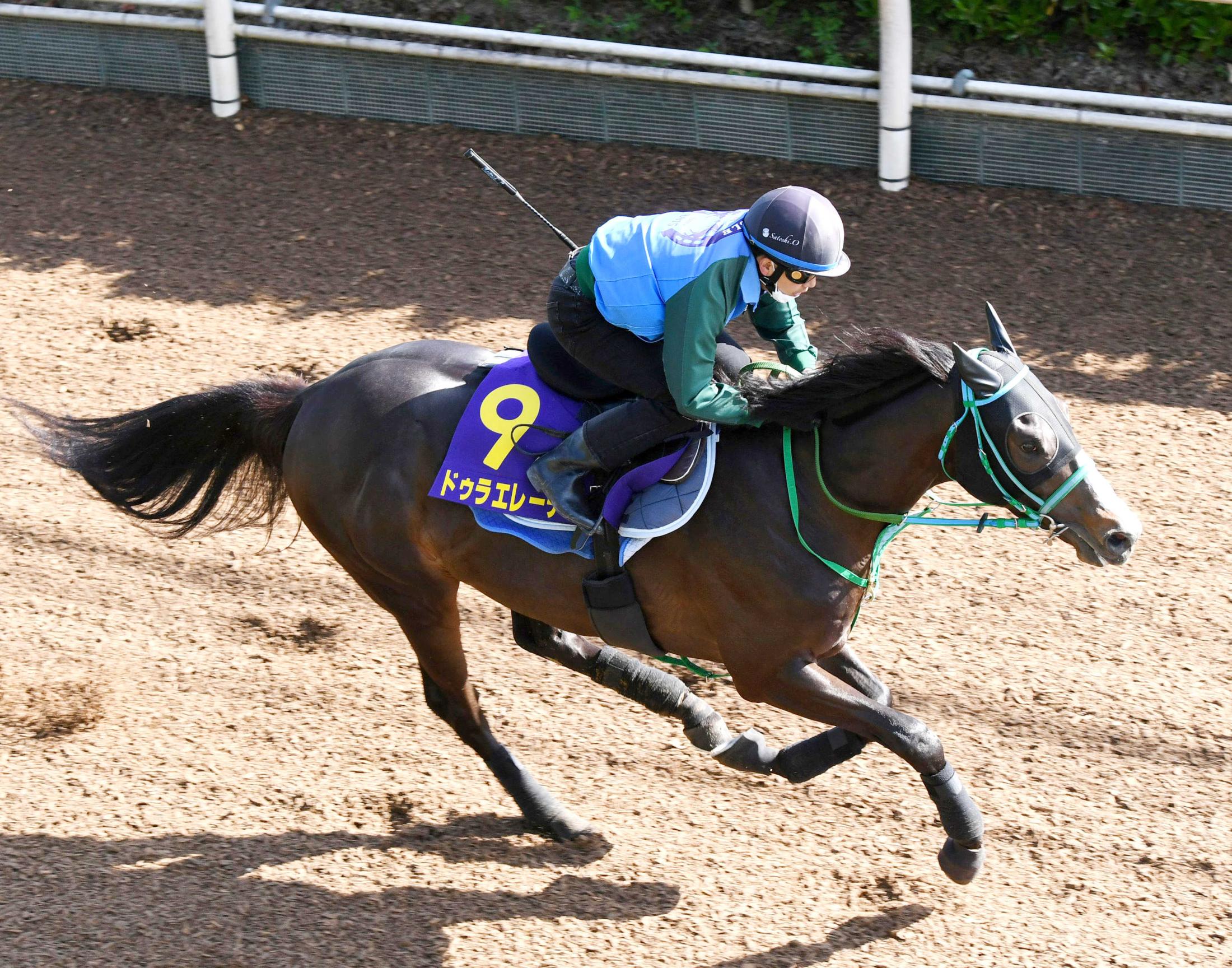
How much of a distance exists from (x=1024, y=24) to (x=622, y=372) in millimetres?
5990

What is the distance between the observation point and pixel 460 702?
16.3 feet

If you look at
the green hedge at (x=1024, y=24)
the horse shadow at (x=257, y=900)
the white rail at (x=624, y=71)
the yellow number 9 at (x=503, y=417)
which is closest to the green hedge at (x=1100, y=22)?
the green hedge at (x=1024, y=24)

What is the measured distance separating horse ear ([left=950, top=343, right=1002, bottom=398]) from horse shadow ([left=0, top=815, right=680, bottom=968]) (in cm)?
196

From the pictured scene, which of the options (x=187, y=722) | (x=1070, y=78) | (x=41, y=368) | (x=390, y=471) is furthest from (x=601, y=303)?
(x=1070, y=78)

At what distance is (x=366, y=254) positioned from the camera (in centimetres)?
850

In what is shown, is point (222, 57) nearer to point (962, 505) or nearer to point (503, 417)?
point (503, 417)

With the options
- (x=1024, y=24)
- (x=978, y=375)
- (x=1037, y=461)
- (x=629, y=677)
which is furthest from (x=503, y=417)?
(x=1024, y=24)

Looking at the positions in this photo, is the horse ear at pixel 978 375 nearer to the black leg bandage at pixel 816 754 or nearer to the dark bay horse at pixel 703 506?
the dark bay horse at pixel 703 506

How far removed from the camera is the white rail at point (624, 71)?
8125mm

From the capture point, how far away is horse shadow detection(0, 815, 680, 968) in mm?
4332

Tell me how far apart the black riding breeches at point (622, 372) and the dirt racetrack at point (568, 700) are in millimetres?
1454

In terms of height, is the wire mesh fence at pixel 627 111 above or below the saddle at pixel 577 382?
above

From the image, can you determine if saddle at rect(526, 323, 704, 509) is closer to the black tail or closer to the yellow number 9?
the yellow number 9

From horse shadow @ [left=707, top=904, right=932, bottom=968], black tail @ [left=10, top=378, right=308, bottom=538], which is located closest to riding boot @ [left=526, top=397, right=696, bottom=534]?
black tail @ [left=10, top=378, right=308, bottom=538]
